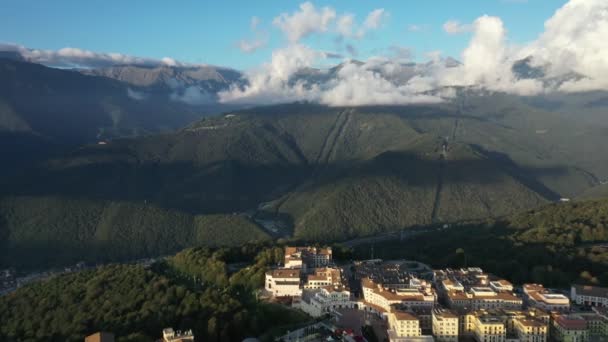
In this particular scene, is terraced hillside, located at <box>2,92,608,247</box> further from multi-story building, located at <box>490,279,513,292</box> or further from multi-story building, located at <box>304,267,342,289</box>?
multi-story building, located at <box>490,279,513,292</box>

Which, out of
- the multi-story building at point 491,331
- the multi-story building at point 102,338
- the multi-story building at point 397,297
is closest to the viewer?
the multi-story building at point 491,331

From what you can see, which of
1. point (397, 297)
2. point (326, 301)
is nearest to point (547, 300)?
point (397, 297)

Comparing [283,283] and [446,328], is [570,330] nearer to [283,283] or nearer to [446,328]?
[446,328]

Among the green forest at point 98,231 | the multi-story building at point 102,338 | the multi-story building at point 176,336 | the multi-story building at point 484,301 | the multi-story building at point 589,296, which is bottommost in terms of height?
the green forest at point 98,231

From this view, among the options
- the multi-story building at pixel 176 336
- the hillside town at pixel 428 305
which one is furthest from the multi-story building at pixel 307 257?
the multi-story building at pixel 176 336

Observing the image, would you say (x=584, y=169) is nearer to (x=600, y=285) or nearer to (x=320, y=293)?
(x=600, y=285)

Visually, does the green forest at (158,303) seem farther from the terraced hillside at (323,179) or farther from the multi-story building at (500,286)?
the terraced hillside at (323,179)

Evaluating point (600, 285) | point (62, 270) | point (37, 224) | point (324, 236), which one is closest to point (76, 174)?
point (37, 224)
